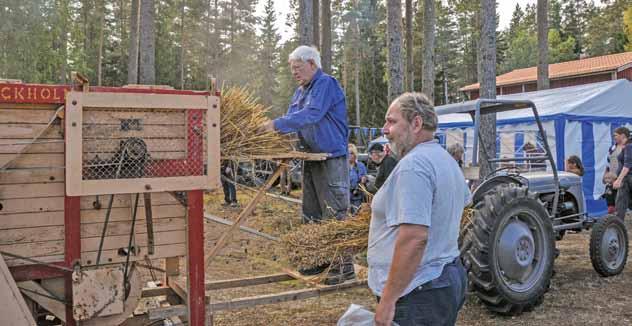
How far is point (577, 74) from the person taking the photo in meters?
34.7

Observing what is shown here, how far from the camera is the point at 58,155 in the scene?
2707 mm

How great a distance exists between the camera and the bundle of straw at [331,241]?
13.4ft

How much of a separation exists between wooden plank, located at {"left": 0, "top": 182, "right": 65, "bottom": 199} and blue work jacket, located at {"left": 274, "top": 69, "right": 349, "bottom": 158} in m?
1.77

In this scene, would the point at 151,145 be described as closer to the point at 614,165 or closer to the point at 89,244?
the point at 89,244

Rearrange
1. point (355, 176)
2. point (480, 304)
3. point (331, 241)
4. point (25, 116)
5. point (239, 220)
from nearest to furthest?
1. point (25, 116)
2. point (239, 220)
3. point (331, 241)
4. point (480, 304)
5. point (355, 176)

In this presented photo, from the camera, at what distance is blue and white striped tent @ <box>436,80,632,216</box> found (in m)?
11.7

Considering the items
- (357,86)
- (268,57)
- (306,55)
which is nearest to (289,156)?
(306,55)

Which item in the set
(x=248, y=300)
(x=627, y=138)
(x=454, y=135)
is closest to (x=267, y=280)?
(x=248, y=300)

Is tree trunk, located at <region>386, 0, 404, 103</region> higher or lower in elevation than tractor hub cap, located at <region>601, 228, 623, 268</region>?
higher

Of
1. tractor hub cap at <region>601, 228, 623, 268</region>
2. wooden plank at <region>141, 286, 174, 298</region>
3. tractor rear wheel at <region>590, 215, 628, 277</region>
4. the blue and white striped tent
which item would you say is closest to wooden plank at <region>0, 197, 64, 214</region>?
wooden plank at <region>141, 286, 174, 298</region>

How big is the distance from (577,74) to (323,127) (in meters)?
35.0

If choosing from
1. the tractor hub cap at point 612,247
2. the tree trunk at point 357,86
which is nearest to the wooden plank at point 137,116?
the tractor hub cap at point 612,247

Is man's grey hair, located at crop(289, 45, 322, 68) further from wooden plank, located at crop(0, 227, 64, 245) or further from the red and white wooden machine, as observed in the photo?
wooden plank, located at crop(0, 227, 64, 245)

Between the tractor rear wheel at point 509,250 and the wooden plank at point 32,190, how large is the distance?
3.28 metres
